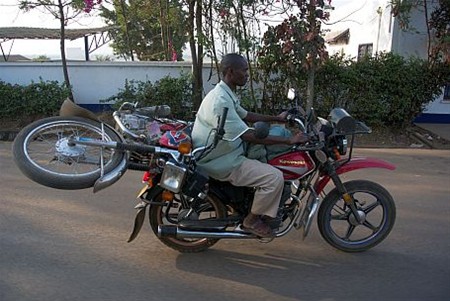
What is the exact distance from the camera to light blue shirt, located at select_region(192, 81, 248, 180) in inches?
132

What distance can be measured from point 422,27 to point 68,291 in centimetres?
1096

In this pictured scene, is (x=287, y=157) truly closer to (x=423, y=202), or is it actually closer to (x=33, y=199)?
(x=423, y=202)

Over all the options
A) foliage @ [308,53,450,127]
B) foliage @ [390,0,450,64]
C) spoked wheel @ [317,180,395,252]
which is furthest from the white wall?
spoked wheel @ [317,180,395,252]

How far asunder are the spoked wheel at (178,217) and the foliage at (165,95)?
20.1 feet

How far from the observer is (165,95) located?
9.95 metres

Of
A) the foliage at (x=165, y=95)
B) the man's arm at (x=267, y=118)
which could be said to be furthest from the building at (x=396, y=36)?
the man's arm at (x=267, y=118)

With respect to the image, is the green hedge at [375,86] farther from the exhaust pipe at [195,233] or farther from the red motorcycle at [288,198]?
the exhaust pipe at [195,233]

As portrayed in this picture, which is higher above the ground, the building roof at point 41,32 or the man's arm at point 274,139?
the building roof at point 41,32

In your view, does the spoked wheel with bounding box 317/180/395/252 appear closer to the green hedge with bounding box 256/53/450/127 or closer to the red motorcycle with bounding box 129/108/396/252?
the red motorcycle with bounding box 129/108/396/252

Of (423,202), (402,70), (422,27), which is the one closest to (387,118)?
(402,70)

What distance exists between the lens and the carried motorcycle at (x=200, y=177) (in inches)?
135

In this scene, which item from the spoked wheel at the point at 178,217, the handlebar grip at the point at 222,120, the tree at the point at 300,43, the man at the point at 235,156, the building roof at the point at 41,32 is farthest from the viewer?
the building roof at the point at 41,32

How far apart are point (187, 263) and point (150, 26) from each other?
13151mm

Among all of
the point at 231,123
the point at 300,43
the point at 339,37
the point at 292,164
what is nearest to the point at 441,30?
the point at 300,43
